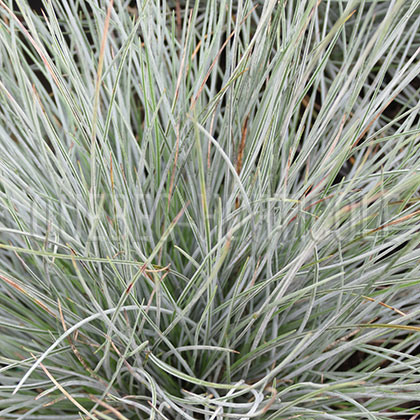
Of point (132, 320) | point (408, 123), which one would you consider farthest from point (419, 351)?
point (132, 320)

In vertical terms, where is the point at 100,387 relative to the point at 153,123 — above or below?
below

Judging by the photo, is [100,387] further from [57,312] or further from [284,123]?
[284,123]

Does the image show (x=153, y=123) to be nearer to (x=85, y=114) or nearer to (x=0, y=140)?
(x=85, y=114)

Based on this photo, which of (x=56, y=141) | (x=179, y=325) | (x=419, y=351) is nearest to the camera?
(x=56, y=141)

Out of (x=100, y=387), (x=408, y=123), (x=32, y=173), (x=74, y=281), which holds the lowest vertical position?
(x=100, y=387)

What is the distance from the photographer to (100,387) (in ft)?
2.08

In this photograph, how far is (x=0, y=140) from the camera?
0.68 metres

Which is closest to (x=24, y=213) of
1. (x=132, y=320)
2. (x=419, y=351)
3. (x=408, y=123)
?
(x=132, y=320)

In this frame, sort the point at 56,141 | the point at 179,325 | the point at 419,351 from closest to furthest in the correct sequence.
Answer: the point at 56,141
the point at 179,325
the point at 419,351

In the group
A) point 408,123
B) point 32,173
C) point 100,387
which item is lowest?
point 100,387

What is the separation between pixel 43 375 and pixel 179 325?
214mm

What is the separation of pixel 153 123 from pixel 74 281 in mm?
250

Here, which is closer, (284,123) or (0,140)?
(284,123)

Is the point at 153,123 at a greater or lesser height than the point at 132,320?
greater
